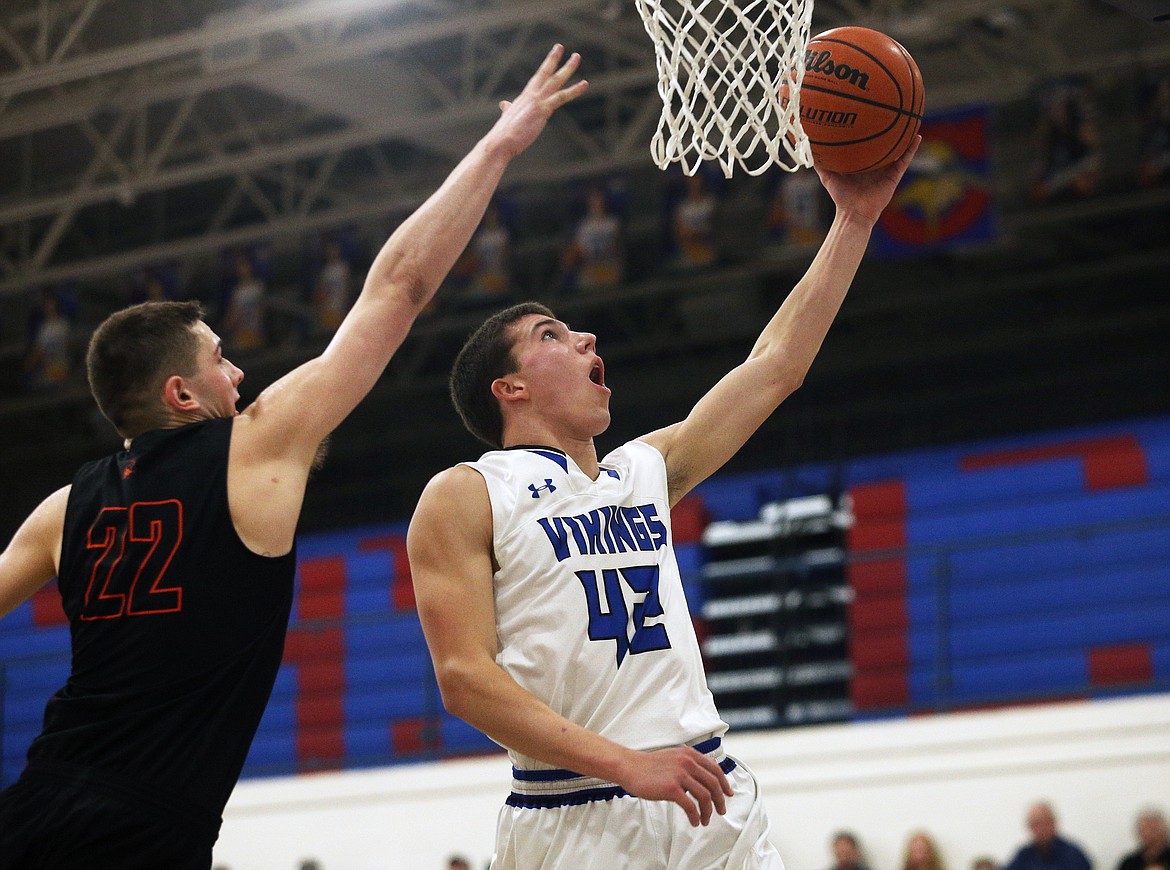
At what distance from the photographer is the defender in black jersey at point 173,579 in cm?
259

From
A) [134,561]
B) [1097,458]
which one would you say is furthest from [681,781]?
[1097,458]

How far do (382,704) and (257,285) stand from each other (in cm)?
433

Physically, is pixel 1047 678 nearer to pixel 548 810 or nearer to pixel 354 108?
pixel 354 108

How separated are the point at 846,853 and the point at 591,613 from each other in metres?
7.06

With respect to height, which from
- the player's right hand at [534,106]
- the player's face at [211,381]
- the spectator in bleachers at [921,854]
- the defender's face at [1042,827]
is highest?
the player's right hand at [534,106]

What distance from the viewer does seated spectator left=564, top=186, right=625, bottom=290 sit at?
1409 cm

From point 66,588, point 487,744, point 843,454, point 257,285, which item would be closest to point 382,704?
point 487,744

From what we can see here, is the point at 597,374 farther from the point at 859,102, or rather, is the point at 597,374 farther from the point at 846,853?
the point at 846,853

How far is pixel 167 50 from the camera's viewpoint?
1222cm

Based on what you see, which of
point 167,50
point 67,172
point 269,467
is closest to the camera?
point 269,467

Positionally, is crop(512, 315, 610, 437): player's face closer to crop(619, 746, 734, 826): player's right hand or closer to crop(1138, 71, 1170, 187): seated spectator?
crop(619, 746, 734, 826): player's right hand

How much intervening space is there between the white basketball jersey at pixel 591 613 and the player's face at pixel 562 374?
0.19m

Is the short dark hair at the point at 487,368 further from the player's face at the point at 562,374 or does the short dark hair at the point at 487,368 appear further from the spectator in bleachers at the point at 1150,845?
the spectator in bleachers at the point at 1150,845

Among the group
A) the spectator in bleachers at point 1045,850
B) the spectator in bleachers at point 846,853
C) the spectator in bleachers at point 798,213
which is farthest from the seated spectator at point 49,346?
the spectator in bleachers at point 1045,850
